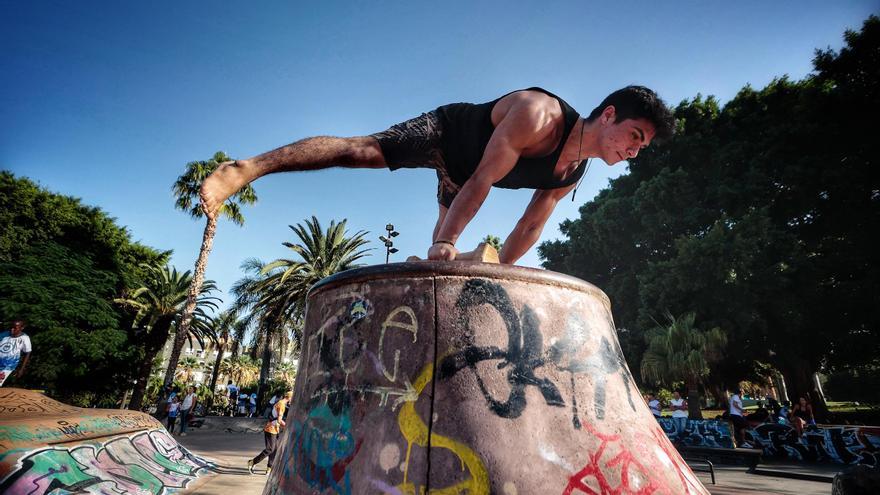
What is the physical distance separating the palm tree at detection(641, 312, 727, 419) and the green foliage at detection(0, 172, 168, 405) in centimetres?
2647

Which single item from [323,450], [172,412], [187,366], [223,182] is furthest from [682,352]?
[187,366]

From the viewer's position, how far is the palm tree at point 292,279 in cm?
2383

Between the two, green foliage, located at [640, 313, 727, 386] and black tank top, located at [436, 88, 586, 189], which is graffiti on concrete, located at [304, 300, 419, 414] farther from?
green foliage, located at [640, 313, 727, 386]

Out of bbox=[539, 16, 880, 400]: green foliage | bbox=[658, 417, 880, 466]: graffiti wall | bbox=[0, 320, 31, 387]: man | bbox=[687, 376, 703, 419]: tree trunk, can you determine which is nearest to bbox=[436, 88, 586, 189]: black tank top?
bbox=[0, 320, 31, 387]: man

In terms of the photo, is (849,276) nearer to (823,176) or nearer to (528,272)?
(823,176)

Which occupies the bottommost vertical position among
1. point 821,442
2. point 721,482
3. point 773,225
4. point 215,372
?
point 721,482

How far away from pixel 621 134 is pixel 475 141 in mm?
726

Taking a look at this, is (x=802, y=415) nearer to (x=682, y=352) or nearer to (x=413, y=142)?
(x=682, y=352)

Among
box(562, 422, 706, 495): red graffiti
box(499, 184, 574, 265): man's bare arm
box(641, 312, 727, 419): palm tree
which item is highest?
box(641, 312, 727, 419): palm tree

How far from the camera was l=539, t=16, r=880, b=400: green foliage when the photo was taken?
740 inches

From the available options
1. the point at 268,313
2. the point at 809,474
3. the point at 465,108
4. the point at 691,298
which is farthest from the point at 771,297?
the point at 268,313

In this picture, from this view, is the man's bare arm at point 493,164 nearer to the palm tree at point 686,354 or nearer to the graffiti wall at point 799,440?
the graffiti wall at point 799,440

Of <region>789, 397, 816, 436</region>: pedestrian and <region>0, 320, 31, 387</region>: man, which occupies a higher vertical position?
<region>0, 320, 31, 387</region>: man

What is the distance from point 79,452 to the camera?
5098 millimetres
